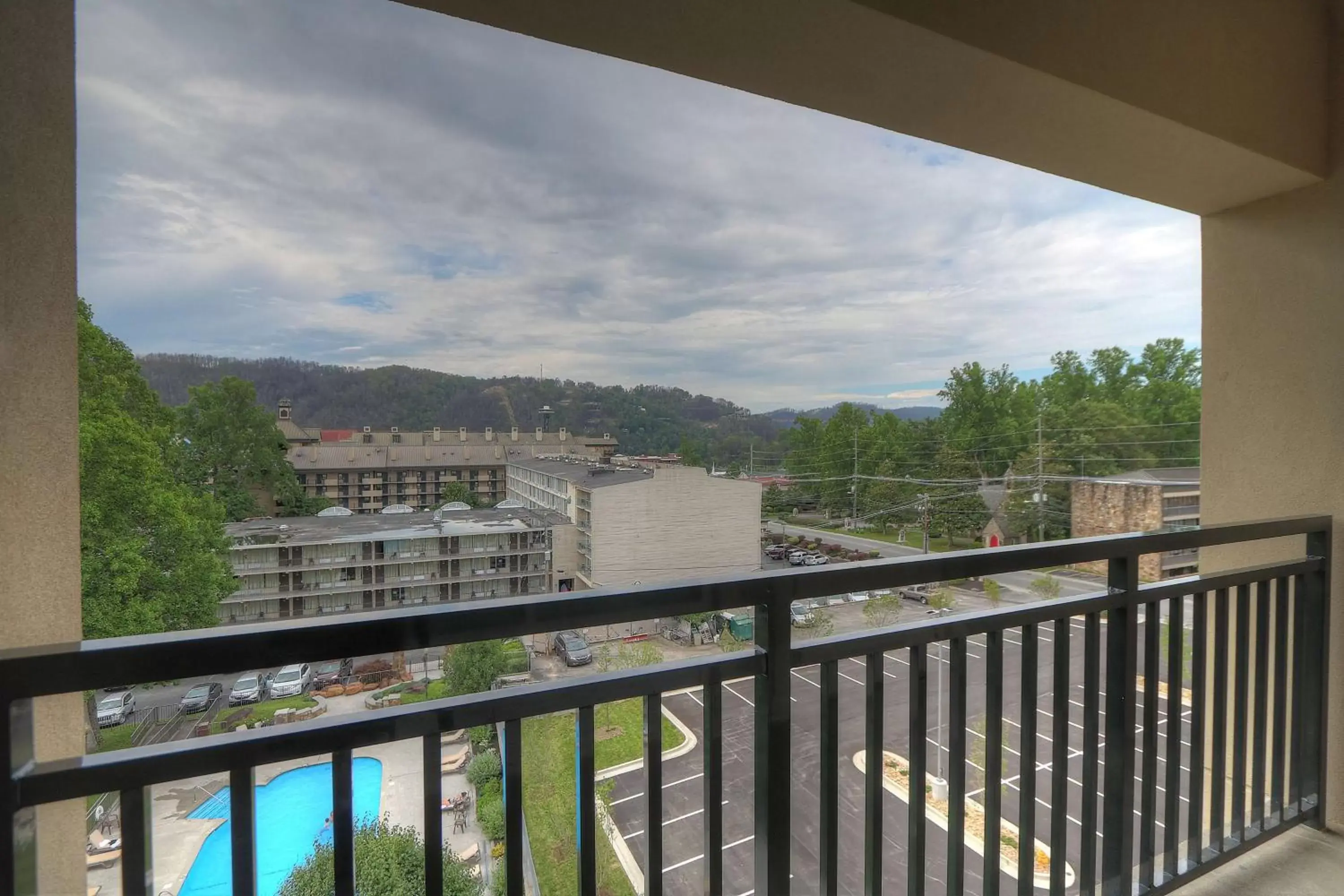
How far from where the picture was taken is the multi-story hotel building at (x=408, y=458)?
1.30 meters

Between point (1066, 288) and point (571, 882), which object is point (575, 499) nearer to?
point (571, 882)

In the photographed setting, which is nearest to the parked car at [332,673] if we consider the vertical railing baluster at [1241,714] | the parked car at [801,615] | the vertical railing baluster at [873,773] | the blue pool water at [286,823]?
the blue pool water at [286,823]

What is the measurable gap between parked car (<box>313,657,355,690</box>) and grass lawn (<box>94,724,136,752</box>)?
219mm

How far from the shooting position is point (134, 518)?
3.38 ft

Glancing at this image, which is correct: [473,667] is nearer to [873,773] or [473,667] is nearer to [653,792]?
[653,792]

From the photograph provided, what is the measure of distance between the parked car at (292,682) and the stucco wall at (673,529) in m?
0.58

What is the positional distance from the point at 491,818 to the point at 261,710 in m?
0.40

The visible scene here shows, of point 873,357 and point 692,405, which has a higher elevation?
point 873,357

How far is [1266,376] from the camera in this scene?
2180 mm

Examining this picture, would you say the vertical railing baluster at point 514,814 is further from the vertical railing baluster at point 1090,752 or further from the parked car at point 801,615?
the vertical railing baluster at point 1090,752

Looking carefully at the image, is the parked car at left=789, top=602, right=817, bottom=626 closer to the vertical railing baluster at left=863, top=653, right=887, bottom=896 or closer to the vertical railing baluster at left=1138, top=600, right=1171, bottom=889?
the vertical railing baluster at left=863, top=653, right=887, bottom=896

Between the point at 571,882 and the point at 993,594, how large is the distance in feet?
3.98

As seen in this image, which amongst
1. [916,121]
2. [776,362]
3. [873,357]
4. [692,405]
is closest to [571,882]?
[692,405]

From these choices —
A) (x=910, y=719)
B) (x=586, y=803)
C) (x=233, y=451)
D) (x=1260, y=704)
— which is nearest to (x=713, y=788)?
(x=586, y=803)
